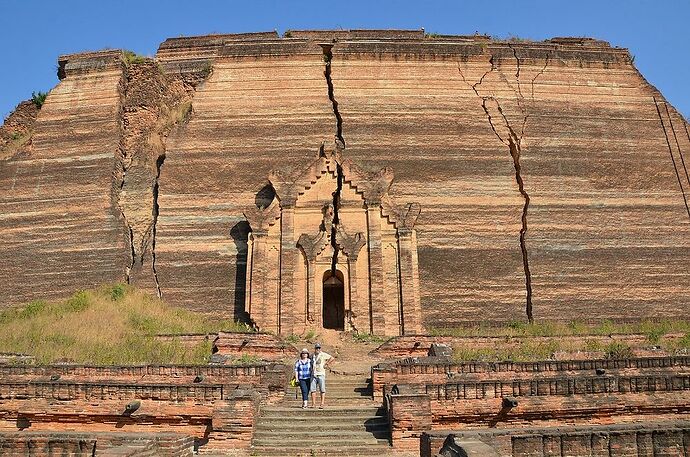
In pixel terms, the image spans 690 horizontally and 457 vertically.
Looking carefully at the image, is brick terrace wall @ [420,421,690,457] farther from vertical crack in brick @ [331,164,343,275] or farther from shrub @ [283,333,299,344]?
vertical crack in brick @ [331,164,343,275]

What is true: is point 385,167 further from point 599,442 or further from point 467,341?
point 599,442

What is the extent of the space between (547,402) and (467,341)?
7120mm

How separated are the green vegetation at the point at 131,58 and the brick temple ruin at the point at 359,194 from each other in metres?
0.15

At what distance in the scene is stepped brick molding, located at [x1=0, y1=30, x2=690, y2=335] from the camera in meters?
21.0

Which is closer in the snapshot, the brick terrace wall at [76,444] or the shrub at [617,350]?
the brick terrace wall at [76,444]

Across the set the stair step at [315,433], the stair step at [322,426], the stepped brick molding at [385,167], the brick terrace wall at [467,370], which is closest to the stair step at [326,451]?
the stair step at [315,433]

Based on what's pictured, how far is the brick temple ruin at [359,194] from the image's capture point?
64.3ft

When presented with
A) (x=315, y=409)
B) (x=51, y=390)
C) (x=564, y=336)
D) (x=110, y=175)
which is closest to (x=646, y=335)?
(x=564, y=336)

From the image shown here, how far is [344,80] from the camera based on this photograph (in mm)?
25359

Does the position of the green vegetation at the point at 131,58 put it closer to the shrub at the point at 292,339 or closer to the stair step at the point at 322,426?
the shrub at the point at 292,339

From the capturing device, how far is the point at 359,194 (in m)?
21.0

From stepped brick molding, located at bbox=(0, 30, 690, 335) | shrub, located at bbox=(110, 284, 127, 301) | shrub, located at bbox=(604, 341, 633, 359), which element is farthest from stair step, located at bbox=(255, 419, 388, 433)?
shrub, located at bbox=(110, 284, 127, 301)

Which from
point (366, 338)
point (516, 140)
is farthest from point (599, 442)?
point (516, 140)

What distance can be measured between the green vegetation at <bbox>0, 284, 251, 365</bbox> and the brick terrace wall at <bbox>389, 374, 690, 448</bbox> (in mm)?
7519
